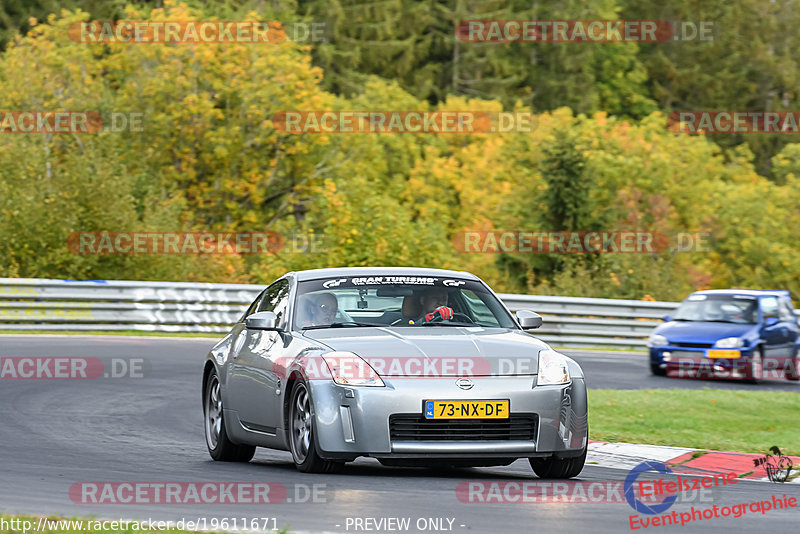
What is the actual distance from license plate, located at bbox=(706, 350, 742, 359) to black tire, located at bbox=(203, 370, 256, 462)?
40.0 ft

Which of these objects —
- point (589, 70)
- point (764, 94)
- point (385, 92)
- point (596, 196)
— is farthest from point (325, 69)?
point (596, 196)

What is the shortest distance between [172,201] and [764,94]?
60.2m

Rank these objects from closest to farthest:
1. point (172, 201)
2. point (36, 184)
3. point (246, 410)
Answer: point (246, 410)
point (36, 184)
point (172, 201)

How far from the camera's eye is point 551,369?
9867mm

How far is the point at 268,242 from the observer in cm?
3991

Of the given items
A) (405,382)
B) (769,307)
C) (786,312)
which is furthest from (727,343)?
(405,382)

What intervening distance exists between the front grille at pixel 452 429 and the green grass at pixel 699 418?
136 inches

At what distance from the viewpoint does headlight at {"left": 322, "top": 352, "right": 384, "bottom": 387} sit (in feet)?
31.3

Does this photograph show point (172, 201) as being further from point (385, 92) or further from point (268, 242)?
point (385, 92)
